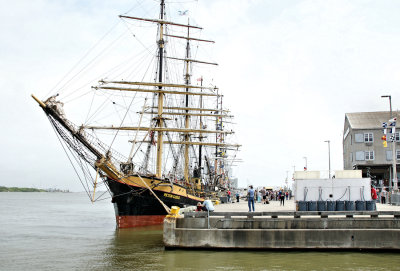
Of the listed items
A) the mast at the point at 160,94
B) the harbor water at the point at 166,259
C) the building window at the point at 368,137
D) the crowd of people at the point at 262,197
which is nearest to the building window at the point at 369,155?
the building window at the point at 368,137

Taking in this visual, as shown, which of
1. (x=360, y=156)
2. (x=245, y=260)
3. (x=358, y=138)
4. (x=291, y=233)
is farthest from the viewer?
(x=358, y=138)

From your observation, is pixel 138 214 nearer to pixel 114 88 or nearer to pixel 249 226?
pixel 114 88

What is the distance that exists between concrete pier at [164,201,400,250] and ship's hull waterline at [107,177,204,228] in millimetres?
11240

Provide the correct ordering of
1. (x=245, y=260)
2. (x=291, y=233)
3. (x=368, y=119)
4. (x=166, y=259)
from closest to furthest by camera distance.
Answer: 1. (x=245, y=260)
2. (x=166, y=259)
3. (x=291, y=233)
4. (x=368, y=119)

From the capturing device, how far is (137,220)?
29.7 meters

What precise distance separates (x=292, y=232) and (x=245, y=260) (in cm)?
273

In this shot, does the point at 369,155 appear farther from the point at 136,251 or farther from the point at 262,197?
the point at 136,251

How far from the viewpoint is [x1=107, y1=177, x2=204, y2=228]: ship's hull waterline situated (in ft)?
95.6

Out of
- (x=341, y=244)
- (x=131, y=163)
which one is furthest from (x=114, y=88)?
(x=341, y=244)

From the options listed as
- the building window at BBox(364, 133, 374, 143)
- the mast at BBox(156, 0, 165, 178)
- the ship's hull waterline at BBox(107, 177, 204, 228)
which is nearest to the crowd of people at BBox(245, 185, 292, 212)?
the ship's hull waterline at BBox(107, 177, 204, 228)

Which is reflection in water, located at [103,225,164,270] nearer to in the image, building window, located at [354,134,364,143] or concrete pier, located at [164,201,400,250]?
concrete pier, located at [164,201,400,250]

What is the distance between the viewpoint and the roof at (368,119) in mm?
50694

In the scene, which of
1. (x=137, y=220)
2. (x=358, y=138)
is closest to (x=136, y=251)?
(x=137, y=220)

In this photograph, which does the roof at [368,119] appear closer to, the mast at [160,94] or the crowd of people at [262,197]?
the crowd of people at [262,197]
